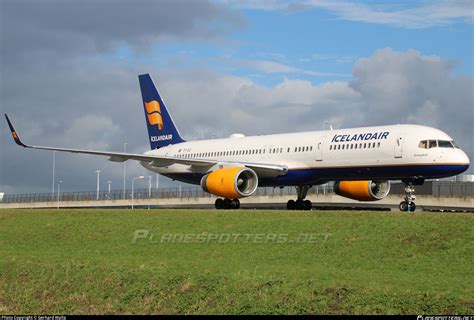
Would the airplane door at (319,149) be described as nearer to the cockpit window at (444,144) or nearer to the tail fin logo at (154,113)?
the cockpit window at (444,144)

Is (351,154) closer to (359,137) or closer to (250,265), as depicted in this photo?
(359,137)

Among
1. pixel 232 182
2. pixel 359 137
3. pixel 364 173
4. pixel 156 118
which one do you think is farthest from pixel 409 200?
pixel 156 118

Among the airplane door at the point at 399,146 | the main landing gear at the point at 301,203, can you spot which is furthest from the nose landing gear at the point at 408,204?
the main landing gear at the point at 301,203

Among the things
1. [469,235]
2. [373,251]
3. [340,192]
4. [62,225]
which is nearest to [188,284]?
[373,251]

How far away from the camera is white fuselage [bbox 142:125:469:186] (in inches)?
1532

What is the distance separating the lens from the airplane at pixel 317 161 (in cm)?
3916

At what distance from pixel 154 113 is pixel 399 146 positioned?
23632mm

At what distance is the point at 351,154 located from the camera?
4147 centimetres

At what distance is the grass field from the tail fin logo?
21.3 metres

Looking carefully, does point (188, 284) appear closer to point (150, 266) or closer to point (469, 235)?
point (150, 266)

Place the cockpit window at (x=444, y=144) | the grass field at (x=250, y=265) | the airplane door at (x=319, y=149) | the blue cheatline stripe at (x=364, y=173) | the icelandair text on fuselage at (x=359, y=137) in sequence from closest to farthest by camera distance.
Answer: the grass field at (x=250, y=265), the blue cheatline stripe at (x=364, y=173), the cockpit window at (x=444, y=144), the icelandair text on fuselage at (x=359, y=137), the airplane door at (x=319, y=149)

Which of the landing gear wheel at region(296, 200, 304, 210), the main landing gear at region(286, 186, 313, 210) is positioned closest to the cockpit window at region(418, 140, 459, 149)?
the main landing gear at region(286, 186, 313, 210)

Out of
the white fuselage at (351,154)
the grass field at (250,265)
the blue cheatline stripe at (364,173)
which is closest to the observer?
the grass field at (250,265)

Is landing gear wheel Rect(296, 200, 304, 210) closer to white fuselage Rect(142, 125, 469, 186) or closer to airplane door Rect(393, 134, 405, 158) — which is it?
Result: white fuselage Rect(142, 125, 469, 186)
